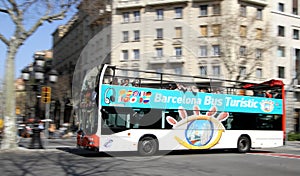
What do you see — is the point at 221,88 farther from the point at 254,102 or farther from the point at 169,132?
the point at 169,132

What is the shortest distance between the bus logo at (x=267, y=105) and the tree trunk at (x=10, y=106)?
12.3 m

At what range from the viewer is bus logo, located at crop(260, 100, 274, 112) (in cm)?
1897

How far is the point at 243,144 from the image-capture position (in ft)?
60.6

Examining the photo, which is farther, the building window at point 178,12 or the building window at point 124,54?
the building window at point 178,12

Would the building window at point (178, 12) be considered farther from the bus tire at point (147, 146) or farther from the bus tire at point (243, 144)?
the bus tire at point (147, 146)

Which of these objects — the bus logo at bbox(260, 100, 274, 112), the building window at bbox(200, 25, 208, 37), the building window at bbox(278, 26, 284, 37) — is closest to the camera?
the bus logo at bbox(260, 100, 274, 112)

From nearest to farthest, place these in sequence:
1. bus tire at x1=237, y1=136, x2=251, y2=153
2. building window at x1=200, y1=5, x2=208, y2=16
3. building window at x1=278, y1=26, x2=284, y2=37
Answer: bus tire at x1=237, y1=136, x2=251, y2=153
building window at x1=200, y1=5, x2=208, y2=16
building window at x1=278, y1=26, x2=284, y2=37

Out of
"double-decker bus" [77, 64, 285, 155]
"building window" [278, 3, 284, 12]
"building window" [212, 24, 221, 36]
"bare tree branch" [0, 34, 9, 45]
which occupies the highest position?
"building window" [278, 3, 284, 12]

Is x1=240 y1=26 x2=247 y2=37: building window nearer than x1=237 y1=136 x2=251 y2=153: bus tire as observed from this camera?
No

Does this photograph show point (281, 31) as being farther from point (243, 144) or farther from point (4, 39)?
point (4, 39)

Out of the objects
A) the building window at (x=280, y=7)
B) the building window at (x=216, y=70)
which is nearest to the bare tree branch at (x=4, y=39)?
the building window at (x=216, y=70)

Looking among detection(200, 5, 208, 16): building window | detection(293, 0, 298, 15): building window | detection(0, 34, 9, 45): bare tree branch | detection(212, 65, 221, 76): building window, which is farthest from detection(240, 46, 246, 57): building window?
detection(293, 0, 298, 15): building window

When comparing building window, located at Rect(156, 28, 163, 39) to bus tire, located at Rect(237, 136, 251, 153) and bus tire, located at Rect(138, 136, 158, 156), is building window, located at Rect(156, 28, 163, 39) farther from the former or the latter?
bus tire, located at Rect(138, 136, 158, 156)

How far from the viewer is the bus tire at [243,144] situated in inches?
719
